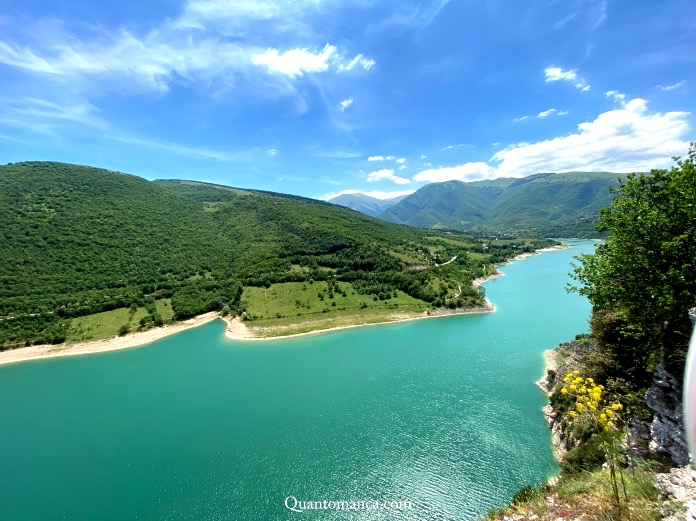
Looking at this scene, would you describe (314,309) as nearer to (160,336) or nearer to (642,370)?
(160,336)

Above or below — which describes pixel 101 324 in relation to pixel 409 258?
below

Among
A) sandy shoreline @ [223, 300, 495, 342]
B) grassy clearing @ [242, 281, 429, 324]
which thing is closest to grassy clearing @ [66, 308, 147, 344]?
sandy shoreline @ [223, 300, 495, 342]

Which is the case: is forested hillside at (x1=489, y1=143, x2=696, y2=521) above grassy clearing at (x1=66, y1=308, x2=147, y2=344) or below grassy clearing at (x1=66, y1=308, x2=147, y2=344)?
above

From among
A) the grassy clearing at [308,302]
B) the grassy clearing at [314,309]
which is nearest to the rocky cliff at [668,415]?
the grassy clearing at [314,309]

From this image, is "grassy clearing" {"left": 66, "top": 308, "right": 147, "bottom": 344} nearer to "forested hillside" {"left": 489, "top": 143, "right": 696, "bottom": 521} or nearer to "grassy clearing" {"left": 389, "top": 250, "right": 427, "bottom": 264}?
"grassy clearing" {"left": 389, "top": 250, "right": 427, "bottom": 264}

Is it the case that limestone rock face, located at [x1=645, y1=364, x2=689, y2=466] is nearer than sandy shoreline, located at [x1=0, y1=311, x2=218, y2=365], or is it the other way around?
limestone rock face, located at [x1=645, y1=364, x2=689, y2=466]

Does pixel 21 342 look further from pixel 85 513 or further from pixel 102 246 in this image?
pixel 85 513

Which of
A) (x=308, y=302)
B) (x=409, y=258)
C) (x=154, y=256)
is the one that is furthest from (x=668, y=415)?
(x=154, y=256)
